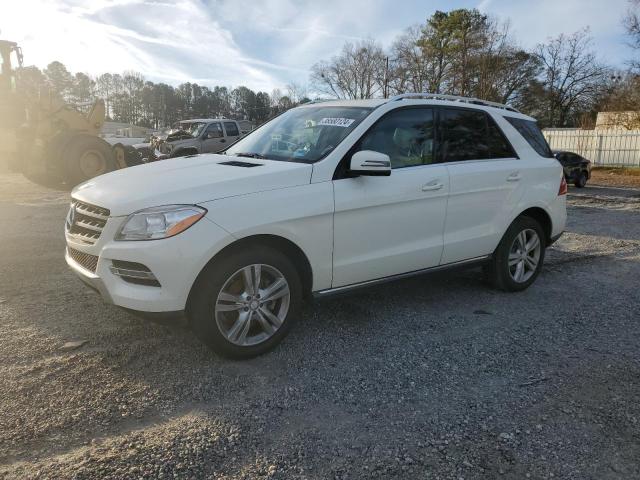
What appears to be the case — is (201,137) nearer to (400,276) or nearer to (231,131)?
(231,131)

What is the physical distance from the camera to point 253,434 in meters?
2.62

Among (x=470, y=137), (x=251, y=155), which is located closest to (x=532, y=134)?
(x=470, y=137)

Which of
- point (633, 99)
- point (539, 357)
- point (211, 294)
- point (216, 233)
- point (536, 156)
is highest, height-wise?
point (633, 99)

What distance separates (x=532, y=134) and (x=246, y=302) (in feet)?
12.1

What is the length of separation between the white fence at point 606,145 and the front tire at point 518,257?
26.7 meters

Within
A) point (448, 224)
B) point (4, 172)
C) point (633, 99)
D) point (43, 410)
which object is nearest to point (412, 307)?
point (448, 224)

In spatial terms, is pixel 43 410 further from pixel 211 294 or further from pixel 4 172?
pixel 4 172

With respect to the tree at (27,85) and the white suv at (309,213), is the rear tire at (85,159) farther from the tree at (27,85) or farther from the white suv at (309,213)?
the white suv at (309,213)

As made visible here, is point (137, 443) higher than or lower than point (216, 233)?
lower

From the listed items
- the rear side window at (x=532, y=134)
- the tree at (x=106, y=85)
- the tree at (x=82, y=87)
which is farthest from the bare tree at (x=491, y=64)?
the tree at (x=106, y=85)

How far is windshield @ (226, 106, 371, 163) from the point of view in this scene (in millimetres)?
3818

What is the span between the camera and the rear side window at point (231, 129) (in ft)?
56.8

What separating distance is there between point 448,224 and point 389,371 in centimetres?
157

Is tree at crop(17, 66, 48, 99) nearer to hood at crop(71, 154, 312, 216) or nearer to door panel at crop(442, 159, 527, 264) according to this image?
hood at crop(71, 154, 312, 216)
